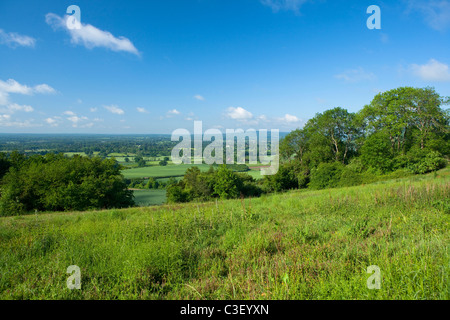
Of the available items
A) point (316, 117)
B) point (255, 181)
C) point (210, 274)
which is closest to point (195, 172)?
point (255, 181)

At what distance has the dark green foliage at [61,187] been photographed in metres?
24.7

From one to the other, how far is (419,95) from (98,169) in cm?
4712

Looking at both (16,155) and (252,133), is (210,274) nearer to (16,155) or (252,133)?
(252,133)

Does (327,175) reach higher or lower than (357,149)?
lower

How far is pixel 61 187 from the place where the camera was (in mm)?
24953

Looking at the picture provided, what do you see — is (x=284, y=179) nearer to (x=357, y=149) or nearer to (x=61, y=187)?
(x=357, y=149)

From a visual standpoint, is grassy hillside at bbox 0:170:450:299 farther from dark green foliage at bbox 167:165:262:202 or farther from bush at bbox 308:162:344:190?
dark green foliage at bbox 167:165:262:202

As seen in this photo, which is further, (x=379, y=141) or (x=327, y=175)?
(x=327, y=175)

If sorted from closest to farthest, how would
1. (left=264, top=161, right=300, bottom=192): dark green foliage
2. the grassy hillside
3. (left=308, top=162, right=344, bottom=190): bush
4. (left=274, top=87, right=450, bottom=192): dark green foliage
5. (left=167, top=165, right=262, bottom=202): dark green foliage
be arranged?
1. the grassy hillside
2. (left=274, top=87, right=450, bottom=192): dark green foliage
3. (left=308, top=162, right=344, bottom=190): bush
4. (left=167, top=165, right=262, bottom=202): dark green foliage
5. (left=264, top=161, right=300, bottom=192): dark green foliage

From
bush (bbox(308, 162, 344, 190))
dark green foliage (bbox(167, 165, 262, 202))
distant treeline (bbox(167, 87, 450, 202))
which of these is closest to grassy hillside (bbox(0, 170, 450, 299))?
distant treeline (bbox(167, 87, 450, 202))

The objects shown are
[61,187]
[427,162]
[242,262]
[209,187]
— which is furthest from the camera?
[209,187]

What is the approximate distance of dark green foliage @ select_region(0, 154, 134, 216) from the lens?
81.1 feet

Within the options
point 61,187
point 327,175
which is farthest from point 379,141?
point 61,187

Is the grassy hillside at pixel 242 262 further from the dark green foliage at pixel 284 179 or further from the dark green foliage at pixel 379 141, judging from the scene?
the dark green foliage at pixel 284 179
